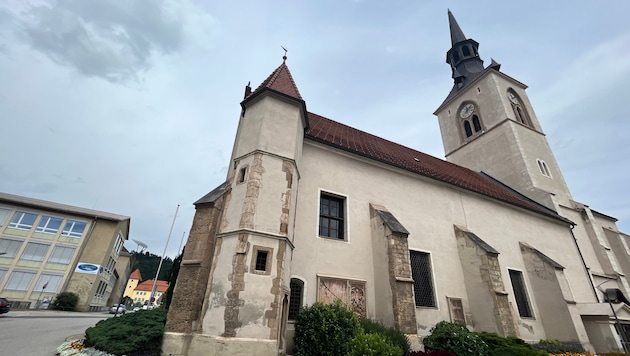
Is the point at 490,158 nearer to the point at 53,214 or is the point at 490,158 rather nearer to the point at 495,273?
the point at 495,273

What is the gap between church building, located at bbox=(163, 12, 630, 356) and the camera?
7.23 meters

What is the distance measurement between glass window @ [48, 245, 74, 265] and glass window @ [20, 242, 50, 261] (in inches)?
27.1

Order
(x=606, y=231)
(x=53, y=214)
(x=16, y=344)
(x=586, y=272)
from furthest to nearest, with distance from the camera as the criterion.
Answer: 1. (x=53, y=214)
2. (x=606, y=231)
3. (x=586, y=272)
4. (x=16, y=344)

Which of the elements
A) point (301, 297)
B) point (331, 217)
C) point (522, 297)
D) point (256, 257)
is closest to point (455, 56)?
point (522, 297)

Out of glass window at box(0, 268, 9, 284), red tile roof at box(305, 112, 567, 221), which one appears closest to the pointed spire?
red tile roof at box(305, 112, 567, 221)

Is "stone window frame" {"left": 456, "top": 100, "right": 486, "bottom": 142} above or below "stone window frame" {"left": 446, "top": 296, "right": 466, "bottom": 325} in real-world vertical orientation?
above

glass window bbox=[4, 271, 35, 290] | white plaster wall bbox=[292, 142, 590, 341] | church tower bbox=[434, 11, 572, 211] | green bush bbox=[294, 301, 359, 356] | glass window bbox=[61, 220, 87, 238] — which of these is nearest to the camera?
green bush bbox=[294, 301, 359, 356]

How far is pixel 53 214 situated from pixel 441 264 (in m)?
34.2

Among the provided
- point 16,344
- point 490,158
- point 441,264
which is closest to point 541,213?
point 490,158

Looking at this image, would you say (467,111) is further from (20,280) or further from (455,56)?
(20,280)

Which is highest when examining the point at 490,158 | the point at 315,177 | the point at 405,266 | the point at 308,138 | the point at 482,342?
the point at 490,158

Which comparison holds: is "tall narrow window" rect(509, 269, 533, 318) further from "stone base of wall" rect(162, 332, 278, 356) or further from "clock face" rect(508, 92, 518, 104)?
"clock face" rect(508, 92, 518, 104)

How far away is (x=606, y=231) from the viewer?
22766 mm

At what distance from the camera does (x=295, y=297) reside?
8930 millimetres
